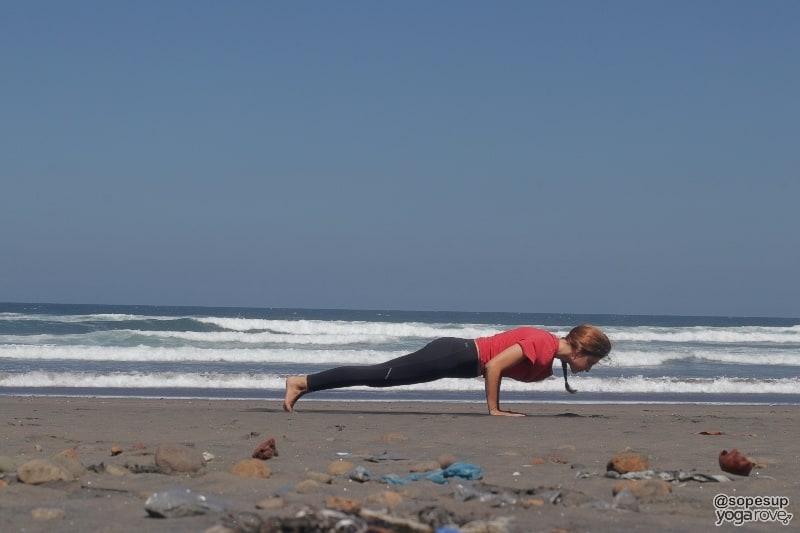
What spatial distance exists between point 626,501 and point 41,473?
7.98ft

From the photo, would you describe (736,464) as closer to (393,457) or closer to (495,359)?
(393,457)

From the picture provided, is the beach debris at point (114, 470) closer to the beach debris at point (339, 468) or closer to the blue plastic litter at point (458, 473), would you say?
the beach debris at point (339, 468)

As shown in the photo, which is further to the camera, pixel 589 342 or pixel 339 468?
pixel 589 342

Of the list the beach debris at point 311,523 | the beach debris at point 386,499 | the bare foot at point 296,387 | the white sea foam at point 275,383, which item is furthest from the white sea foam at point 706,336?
the beach debris at point 311,523

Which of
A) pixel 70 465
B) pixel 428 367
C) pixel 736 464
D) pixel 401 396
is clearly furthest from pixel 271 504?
pixel 401 396

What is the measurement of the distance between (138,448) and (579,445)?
2.76 meters

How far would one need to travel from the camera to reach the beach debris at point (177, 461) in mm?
4105

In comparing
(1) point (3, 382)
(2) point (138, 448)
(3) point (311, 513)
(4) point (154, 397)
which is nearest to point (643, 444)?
(2) point (138, 448)

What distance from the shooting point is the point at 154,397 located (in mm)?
10492

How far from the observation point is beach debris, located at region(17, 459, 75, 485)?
3.69 metres

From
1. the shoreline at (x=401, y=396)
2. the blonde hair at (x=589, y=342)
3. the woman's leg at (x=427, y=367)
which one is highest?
the blonde hair at (x=589, y=342)

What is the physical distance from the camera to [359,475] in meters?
3.98

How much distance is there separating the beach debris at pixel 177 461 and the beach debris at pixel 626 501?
1.95 m

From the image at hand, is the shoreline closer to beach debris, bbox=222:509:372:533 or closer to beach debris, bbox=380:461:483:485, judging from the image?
beach debris, bbox=380:461:483:485
